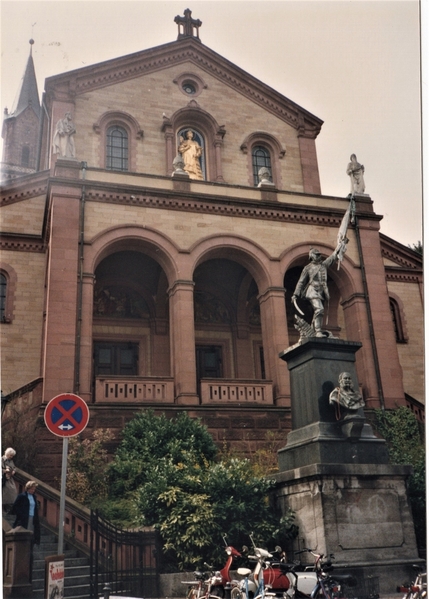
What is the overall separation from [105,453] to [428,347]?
10.5 metres

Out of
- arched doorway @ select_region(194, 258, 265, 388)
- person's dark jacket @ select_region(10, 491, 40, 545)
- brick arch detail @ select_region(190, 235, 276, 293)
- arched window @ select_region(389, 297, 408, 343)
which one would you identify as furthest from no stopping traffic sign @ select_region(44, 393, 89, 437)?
arched window @ select_region(389, 297, 408, 343)

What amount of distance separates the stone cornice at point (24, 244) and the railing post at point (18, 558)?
620 inches

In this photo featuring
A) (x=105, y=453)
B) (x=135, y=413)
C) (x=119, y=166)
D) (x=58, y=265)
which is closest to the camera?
(x=105, y=453)

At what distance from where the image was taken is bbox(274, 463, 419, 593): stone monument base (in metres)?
10.4

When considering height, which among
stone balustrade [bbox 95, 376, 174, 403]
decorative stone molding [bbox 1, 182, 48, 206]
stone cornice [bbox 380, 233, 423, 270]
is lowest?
stone balustrade [bbox 95, 376, 174, 403]

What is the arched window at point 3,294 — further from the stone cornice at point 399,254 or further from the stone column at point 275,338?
the stone cornice at point 399,254

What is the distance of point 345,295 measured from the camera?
22.3 m

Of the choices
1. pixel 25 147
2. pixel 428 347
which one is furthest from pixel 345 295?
pixel 25 147

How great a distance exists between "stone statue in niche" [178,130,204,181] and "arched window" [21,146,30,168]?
2255cm

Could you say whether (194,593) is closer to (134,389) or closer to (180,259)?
(134,389)

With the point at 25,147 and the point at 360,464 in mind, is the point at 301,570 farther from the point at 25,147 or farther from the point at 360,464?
the point at 25,147

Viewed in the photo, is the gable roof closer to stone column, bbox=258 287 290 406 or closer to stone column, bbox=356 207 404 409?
stone column, bbox=356 207 404 409

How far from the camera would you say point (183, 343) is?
19406mm

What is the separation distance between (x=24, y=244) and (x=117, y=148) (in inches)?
224
